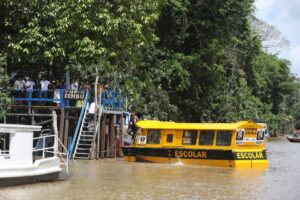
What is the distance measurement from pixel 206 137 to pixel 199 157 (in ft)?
3.06

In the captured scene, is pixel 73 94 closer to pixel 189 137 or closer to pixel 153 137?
pixel 153 137

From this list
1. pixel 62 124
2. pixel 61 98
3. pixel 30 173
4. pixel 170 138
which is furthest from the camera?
pixel 170 138

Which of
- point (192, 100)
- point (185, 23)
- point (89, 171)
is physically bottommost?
point (89, 171)

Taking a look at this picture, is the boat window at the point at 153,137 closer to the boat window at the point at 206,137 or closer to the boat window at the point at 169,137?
the boat window at the point at 169,137

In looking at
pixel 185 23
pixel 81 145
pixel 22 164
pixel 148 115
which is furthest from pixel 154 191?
pixel 185 23

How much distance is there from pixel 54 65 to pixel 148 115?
33.8 feet

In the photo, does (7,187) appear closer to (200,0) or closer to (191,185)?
(191,185)

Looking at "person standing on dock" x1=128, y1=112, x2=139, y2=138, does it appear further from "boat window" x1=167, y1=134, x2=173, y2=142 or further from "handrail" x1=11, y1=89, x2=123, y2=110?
"boat window" x1=167, y1=134, x2=173, y2=142

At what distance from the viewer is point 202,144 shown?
83.5ft

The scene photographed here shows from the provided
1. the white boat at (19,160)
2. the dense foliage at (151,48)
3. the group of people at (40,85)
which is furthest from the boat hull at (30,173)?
the group of people at (40,85)

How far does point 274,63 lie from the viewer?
8369 centimetres

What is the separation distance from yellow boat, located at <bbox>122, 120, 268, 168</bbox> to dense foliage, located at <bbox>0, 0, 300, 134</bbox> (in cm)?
394

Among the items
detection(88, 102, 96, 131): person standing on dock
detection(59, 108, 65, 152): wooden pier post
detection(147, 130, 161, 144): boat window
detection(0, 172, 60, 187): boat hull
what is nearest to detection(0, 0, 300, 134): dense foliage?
detection(88, 102, 96, 131): person standing on dock

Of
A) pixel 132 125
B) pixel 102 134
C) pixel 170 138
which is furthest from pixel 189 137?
pixel 102 134
